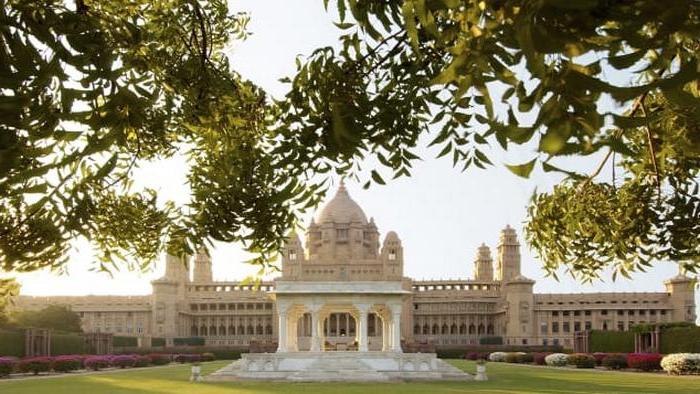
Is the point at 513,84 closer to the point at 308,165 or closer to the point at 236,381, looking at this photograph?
the point at 308,165

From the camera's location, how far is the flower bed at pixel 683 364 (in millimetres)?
36594

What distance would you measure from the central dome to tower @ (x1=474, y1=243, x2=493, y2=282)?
17252 mm

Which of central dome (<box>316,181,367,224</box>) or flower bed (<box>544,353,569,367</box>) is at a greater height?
central dome (<box>316,181,367,224</box>)

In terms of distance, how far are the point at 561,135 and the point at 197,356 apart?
62.8 metres

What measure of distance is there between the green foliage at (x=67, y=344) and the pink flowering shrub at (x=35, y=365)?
13702 millimetres

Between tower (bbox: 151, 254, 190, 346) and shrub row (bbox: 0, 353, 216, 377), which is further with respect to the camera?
tower (bbox: 151, 254, 190, 346)

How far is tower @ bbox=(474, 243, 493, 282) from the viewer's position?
116 metres

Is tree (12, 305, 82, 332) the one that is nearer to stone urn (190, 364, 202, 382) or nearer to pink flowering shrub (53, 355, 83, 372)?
pink flowering shrub (53, 355, 83, 372)

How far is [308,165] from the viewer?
6785 mm

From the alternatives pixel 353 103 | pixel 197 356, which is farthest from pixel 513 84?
pixel 197 356

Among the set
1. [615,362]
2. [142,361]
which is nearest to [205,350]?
[142,361]

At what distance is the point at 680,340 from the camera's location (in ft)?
153

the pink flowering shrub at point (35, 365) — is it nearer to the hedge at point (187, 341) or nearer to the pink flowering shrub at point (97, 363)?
the pink flowering shrub at point (97, 363)

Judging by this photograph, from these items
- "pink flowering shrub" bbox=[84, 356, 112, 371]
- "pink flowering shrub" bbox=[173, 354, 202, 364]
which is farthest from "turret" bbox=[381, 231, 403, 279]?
"pink flowering shrub" bbox=[84, 356, 112, 371]
